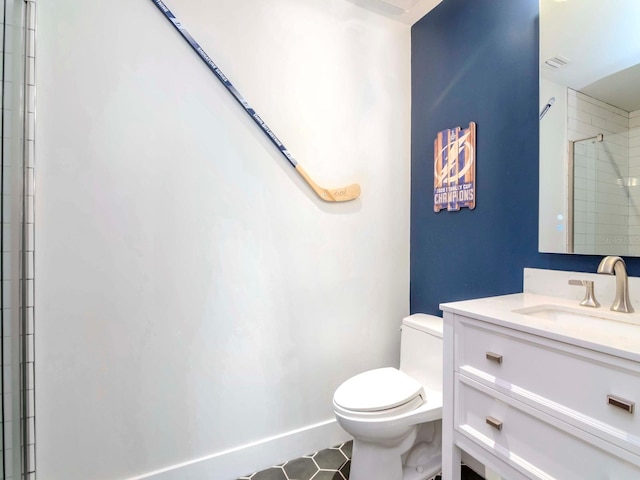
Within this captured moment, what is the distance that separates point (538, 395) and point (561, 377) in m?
0.09

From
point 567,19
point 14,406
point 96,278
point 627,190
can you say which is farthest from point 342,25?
point 14,406

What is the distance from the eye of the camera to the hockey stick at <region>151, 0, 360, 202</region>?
1.31 m

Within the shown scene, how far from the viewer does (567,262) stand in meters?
1.16

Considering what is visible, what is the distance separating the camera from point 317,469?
4.83 feet

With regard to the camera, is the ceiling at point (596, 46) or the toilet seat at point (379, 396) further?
the toilet seat at point (379, 396)

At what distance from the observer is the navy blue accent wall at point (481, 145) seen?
1.27m

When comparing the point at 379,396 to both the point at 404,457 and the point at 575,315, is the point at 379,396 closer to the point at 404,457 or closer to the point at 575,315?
the point at 404,457

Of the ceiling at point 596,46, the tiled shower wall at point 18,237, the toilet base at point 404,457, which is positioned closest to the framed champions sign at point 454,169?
the ceiling at point 596,46

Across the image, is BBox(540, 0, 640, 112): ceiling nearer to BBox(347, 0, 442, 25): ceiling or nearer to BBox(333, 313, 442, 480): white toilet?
BBox(347, 0, 442, 25): ceiling

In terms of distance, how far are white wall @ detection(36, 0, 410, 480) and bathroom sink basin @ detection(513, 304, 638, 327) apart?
85 cm

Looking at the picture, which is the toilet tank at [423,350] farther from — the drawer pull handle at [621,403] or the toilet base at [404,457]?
the drawer pull handle at [621,403]

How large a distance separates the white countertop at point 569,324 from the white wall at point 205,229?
786 mm

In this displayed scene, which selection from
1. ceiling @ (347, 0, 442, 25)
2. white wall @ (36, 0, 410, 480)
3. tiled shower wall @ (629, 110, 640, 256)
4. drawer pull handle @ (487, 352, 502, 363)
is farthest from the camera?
ceiling @ (347, 0, 442, 25)

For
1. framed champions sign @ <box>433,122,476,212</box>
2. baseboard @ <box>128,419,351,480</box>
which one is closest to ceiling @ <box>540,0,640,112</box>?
framed champions sign @ <box>433,122,476,212</box>
